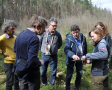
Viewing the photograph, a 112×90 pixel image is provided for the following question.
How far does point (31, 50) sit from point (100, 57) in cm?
119

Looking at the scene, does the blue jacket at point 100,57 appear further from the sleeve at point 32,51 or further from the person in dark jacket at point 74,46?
the sleeve at point 32,51

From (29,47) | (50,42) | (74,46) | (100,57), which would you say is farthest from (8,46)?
(100,57)

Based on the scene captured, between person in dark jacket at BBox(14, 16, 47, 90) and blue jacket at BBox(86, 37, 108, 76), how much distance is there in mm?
979

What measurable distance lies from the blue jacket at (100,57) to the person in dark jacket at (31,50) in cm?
98

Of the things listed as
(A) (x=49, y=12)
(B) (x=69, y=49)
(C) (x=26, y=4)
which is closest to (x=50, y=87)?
(B) (x=69, y=49)

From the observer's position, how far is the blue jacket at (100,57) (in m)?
1.73

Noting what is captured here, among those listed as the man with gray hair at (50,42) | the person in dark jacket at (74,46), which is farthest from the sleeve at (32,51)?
the man with gray hair at (50,42)

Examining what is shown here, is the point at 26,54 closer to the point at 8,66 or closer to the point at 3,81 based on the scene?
the point at 8,66

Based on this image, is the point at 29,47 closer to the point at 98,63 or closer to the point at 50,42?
the point at 98,63

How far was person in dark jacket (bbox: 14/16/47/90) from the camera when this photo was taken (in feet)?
5.14

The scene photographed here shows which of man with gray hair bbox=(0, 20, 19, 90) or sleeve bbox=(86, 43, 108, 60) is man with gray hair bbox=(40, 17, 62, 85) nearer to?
man with gray hair bbox=(0, 20, 19, 90)

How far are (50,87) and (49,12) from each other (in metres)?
22.5

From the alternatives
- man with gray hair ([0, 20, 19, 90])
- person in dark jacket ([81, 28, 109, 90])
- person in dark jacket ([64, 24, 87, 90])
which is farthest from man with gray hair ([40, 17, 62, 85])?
person in dark jacket ([81, 28, 109, 90])

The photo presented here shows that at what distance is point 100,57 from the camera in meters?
1.73
